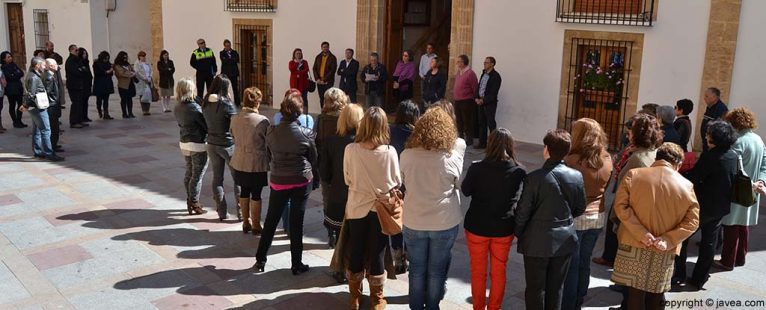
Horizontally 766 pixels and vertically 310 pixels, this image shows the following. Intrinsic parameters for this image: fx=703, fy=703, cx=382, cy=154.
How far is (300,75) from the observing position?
47.4 ft

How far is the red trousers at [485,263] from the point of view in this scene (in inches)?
174

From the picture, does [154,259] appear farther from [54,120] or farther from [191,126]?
[54,120]

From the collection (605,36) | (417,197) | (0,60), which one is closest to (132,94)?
(0,60)

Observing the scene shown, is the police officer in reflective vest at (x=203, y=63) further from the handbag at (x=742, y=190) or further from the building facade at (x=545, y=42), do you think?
the handbag at (x=742, y=190)

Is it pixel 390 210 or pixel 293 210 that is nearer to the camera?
pixel 390 210

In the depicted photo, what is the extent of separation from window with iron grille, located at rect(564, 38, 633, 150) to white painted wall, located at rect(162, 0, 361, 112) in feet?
15.8

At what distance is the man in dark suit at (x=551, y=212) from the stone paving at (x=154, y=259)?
0.99m

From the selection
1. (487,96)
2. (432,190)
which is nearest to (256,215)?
(432,190)

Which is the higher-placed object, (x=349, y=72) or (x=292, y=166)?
(x=349, y=72)

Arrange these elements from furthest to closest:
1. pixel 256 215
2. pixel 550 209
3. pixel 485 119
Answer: pixel 485 119, pixel 256 215, pixel 550 209

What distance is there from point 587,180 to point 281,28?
1191cm

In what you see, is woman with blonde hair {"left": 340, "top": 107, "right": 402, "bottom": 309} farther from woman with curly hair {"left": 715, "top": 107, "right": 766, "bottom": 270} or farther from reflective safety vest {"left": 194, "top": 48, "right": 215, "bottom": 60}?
reflective safety vest {"left": 194, "top": 48, "right": 215, "bottom": 60}

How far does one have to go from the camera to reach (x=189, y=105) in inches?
276

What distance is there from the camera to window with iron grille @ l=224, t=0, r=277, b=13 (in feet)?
51.2
